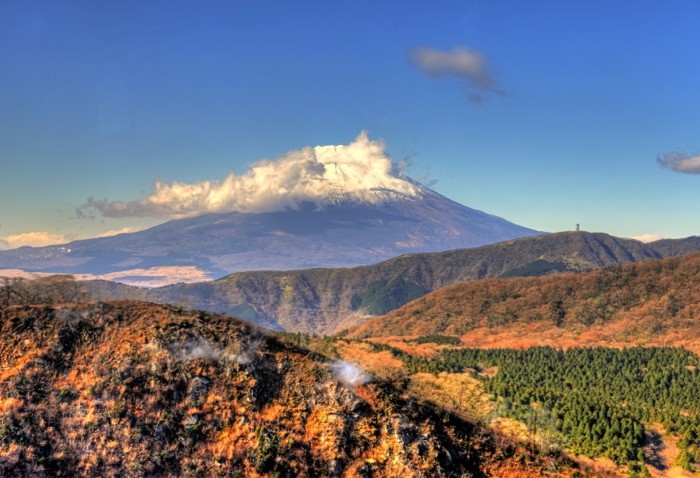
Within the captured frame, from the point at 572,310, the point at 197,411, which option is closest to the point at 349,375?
the point at 197,411

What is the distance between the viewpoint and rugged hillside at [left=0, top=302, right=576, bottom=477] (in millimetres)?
21234

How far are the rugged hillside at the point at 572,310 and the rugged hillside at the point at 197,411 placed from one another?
50.1 meters

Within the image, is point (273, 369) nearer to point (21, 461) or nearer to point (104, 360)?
point (104, 360)

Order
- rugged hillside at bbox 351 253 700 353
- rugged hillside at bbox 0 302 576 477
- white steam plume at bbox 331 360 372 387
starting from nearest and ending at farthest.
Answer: rugged hillside at bbox 0 302 576 477
white steam plume at bbox 331 360 372 387
rugged hillside at bbox 351 253 700 353

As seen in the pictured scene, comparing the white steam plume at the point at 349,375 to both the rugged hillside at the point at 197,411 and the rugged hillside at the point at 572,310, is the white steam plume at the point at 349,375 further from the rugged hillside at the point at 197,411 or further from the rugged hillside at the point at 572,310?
the rugged hillside at the point at 572,310

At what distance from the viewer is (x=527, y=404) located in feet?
124

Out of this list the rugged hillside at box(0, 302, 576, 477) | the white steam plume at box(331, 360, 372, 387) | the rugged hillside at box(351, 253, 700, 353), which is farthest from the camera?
the rugged hillside at box(351, 253, 700, 353)

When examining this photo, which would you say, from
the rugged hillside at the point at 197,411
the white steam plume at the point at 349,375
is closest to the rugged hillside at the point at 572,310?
the white steam plume at the point at 349,375

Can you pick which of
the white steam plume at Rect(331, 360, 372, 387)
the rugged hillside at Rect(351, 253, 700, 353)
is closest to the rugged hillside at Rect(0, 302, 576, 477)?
the white steam plume at Rect(331, 360, 372, 387)

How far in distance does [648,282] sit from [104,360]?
91.9m

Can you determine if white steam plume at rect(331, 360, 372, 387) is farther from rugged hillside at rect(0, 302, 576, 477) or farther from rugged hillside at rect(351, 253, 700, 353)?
rugged hillside at rect(351, 253, 700, 353)

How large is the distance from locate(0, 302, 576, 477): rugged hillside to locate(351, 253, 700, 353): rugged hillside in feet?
164

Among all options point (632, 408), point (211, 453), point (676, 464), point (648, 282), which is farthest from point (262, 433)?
point (648, 282)

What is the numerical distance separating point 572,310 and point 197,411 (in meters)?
81.2
